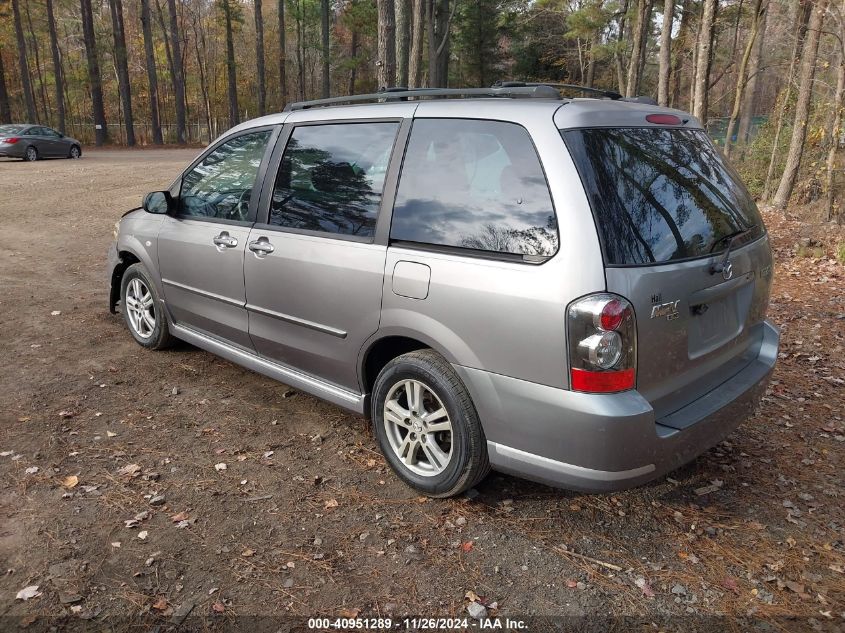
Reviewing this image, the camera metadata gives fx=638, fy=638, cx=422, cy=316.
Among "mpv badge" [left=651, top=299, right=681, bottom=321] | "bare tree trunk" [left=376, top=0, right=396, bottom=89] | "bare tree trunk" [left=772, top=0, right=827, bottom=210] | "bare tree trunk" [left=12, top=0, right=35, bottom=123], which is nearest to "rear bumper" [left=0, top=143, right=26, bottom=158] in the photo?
"bare tree trunk" [left=12, top=0, right=35, bottom=123]

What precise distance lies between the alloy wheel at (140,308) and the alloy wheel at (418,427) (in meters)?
2.88

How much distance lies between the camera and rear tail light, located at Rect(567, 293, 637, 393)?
→ 2.61m

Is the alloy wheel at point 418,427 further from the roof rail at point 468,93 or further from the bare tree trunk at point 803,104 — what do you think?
the bare tree trunk at point 803,104

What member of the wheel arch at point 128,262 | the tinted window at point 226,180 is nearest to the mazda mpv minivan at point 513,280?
the tinted window at point 226,180

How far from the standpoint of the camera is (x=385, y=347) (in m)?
3.56

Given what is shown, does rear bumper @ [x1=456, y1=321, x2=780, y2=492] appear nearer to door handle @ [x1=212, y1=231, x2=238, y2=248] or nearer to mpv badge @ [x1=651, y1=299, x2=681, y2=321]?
mpv badge @ [x1=651, y1=299, x2=681, y2=321]

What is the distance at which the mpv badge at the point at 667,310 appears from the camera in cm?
271

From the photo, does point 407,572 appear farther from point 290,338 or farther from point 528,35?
point 528,35

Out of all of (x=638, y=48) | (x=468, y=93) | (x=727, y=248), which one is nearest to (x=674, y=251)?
(x=727, y=248)

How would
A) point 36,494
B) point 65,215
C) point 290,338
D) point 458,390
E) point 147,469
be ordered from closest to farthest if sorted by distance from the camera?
point 458,390
point 36,494
point 147,469
point 290,338
point 65,215

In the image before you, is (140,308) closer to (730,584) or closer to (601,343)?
(601,343)

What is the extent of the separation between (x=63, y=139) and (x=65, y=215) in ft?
51.1

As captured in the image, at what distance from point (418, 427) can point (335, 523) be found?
0.64 metres

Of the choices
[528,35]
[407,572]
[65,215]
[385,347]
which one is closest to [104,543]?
[407,572]
